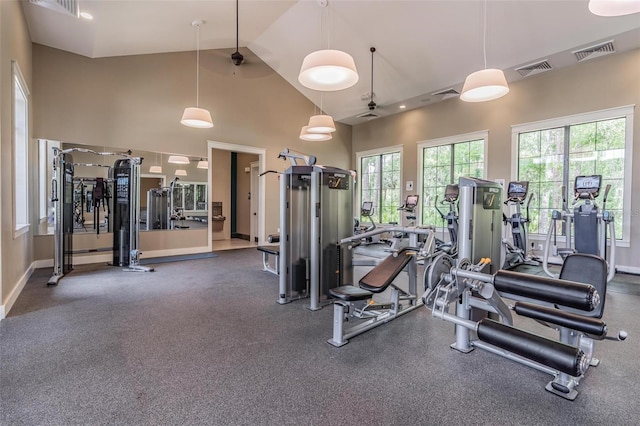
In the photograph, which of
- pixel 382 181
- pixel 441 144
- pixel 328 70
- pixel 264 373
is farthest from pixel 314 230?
pixel 382 181

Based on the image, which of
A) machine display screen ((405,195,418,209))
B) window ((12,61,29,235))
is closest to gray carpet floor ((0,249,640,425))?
window ((12,61,29,235))

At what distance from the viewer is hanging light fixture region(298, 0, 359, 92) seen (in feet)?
10.1

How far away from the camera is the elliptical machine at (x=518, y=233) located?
5.59 m

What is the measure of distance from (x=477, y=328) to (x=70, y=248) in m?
6.30

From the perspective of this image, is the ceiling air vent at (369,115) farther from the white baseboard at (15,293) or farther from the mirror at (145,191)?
the white baseboard at (15,293)

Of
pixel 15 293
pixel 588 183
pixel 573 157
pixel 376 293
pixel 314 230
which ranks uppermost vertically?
pixel 573 157

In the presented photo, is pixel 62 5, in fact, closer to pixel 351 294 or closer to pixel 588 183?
pixel 351 294

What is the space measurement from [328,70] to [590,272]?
292 centimetres

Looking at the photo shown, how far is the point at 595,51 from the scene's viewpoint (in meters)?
5.27

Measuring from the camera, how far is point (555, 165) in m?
6.19

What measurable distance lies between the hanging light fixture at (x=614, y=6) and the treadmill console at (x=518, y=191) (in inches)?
132

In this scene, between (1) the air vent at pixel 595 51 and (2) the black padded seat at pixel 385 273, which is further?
(1) the air vent at pixel 595 51

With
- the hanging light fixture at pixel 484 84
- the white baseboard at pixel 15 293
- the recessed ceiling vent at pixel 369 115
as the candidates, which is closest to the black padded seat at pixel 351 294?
the hanging light fixture at pixel 484 84

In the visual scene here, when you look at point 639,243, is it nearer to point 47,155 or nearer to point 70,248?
point 70,248
